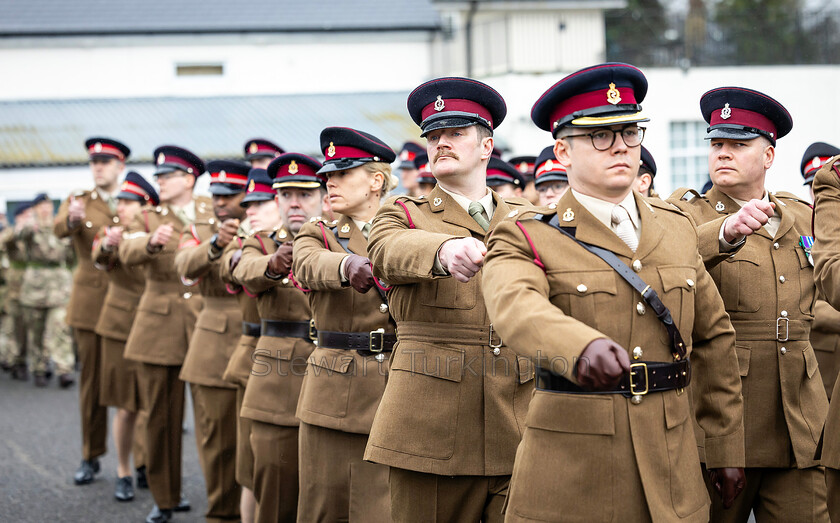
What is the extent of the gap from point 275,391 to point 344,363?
95 centimetres

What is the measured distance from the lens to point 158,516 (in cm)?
740

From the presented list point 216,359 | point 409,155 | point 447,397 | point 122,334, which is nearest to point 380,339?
point 447,397

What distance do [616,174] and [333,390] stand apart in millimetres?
2189

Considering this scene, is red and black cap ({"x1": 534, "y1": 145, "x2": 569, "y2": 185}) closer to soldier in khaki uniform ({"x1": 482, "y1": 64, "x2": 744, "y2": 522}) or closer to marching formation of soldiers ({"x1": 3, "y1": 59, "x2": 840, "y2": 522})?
marching formation of soldiers ({"x1": 3, "y1": 59, "x2": 840, "y2": 522})

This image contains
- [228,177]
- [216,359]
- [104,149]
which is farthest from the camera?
[104,149]

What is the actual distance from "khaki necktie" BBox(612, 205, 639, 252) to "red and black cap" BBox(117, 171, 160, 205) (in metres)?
6.35

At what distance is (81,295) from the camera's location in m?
9.55

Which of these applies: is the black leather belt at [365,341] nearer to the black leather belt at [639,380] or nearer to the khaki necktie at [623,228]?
the black leather belt at [639,380]

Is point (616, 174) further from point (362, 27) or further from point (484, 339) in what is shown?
point (362, 27)

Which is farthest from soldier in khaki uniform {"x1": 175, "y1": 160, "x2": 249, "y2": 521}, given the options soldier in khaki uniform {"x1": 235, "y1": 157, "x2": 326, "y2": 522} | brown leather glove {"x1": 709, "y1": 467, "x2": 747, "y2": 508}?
brown leather glove {"x1": 709, "y1": 467, "x2": 747, "y2": 508}

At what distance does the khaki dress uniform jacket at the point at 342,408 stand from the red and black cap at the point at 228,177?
211 centimetres

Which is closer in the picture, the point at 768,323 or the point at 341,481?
the point at 768,323

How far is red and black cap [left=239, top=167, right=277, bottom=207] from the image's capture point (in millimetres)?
6395

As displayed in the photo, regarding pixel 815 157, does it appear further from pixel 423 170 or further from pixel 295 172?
pixel 295 172
